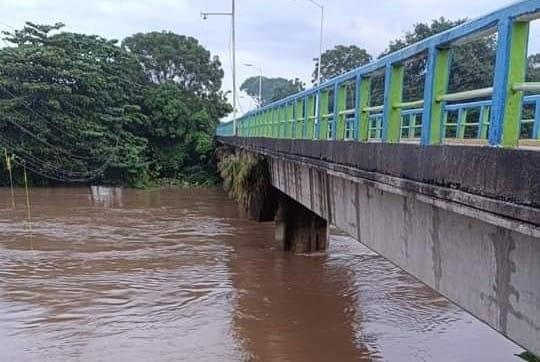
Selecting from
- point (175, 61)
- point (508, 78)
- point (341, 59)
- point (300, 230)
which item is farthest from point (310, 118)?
point (341, 59)

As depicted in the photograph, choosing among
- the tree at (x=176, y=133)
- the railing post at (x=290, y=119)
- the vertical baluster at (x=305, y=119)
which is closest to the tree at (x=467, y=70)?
the vertical baluster at (x=305, y=119)

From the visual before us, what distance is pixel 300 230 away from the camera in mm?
17359

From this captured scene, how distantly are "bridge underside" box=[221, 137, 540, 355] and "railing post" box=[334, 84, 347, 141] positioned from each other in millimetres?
1387

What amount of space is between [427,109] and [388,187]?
0.86 metres

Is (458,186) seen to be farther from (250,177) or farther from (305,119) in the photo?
(250,177)

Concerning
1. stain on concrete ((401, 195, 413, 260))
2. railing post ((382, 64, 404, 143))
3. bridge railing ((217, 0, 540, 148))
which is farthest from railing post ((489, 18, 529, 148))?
railing post ((382, 64, 404, 143))

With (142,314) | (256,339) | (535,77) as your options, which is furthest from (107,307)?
(535,77)

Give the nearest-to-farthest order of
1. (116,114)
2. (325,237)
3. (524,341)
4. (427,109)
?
(524,341)
(427,109)
(325,237)
(116,114)

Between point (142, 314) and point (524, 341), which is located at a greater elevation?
point (524, 341)

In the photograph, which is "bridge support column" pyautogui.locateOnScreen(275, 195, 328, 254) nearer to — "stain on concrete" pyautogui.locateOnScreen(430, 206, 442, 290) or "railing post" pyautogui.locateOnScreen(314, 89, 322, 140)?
"railing post" pyautogui.locateOnScreen(314, 89, 322, 140)

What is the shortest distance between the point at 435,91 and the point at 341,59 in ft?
174

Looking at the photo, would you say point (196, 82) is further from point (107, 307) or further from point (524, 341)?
point (524, 341)

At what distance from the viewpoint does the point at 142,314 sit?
11258 mm

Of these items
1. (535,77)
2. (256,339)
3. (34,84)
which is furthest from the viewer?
(34,84)
